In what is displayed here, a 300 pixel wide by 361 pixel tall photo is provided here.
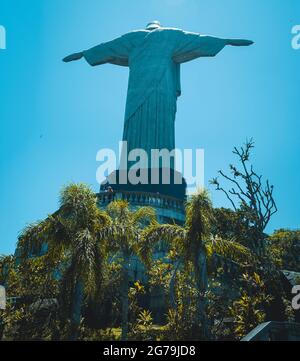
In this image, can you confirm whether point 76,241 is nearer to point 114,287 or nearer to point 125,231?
point 125,231

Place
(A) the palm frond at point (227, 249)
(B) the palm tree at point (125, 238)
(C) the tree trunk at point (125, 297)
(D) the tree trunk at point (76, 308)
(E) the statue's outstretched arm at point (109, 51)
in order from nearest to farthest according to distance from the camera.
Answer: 1. (D) the tree trunk at point (76, 308)
2. (C) the tree trunk at point (125, 297)
3. (B) the palm tree at point (125, 238)
4. (A) the palm frond at point (227, 249)
5. (E) the statue's outstretched arm at point (109, 51)

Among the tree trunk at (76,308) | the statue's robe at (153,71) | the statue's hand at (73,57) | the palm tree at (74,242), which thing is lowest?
the tree trunk at (76,308)

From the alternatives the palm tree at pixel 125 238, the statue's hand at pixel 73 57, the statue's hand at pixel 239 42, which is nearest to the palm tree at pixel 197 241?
the palm tree at pixel 125 238

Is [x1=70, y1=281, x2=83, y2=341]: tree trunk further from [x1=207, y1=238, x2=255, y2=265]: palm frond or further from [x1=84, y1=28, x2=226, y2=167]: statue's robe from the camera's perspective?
[x1=84, y1=28, x2=226, y2=167]: statue's robe

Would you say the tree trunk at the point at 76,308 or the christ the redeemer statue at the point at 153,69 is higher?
the christ the redeemer statue at the point at 153,69

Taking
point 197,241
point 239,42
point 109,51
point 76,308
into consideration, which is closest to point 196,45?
point 239,42

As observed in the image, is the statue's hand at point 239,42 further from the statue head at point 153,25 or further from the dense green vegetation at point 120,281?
the dense green vegetation at point 120,281
